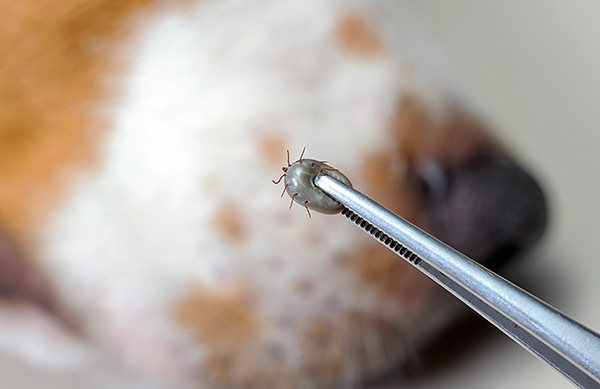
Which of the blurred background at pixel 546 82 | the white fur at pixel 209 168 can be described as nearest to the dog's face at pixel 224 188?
the white fur at pixel 209 168

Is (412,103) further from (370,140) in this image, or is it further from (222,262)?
(222,262)

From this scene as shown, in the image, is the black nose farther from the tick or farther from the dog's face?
the tick

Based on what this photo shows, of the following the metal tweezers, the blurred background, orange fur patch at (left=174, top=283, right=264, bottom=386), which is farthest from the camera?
the blurred background

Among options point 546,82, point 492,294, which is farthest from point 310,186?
point 546,82

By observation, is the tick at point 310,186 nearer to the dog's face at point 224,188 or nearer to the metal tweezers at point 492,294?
the metal tweezers at point 492,294

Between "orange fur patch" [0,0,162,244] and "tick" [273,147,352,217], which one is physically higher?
"orange fur patch" [0,0,162,244]

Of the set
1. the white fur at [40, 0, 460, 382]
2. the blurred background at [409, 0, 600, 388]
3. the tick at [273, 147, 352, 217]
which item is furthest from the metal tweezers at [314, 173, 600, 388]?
the blurred background at [409, 0, 600, 388]

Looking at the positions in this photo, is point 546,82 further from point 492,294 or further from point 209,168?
point 492,294
